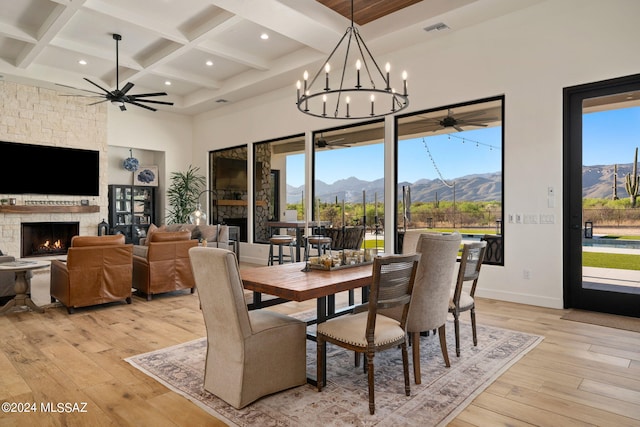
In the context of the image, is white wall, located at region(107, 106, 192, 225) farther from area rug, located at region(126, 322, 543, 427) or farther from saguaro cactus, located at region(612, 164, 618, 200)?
saguaro cactus, located at region(612, 164, 618, 200)

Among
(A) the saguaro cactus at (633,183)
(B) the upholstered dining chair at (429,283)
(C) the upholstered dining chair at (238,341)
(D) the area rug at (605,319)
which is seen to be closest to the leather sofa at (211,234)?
(C) the upholstered dining chair at (238,341)

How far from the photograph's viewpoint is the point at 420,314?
2.76m

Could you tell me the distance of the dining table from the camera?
2566 mm

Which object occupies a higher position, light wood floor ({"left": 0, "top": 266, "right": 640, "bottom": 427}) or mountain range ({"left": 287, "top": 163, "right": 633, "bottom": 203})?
mountain range ({"left": 287, "top": 163, "right": 633, "bottom": 203})

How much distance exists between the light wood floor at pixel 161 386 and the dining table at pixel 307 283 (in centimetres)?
80

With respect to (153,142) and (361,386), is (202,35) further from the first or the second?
(361,386)

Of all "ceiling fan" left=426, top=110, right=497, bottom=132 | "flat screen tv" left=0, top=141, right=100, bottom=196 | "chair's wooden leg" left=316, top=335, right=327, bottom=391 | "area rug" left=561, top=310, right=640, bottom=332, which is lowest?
"area rug" left=561, top=310, right=640, bottom=332

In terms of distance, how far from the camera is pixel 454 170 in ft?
19.7

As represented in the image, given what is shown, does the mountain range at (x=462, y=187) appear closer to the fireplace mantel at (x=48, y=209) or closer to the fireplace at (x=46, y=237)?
the fireplace mantel at (x=48, y=209)

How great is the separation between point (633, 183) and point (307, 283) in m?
3.90

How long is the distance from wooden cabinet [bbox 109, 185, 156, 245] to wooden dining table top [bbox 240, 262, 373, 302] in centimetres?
736

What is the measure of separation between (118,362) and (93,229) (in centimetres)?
649

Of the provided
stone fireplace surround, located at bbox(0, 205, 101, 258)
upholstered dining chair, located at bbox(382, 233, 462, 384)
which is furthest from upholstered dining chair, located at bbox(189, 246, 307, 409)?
stone fireplace surround, located at bbox(0, 205, 101, 258)

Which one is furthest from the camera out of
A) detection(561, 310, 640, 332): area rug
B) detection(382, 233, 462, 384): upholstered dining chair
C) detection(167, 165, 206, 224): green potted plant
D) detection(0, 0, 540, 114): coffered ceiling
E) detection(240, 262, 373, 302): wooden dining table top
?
detection(167, 165, 206, 224): green potted plant
